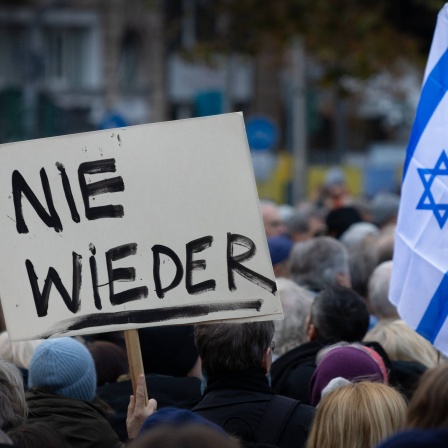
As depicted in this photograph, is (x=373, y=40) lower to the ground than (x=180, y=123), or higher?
lower

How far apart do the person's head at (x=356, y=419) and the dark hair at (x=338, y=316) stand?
154 cm

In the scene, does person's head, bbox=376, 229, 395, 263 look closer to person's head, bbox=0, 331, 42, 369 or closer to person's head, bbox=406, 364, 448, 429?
person's head, bbox=0, 331, 42, 369

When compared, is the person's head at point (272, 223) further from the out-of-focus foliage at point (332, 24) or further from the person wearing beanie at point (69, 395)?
the person wearing beanie at point (69, 395)

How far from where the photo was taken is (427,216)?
435cm

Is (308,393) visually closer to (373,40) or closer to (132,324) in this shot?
(132,324)

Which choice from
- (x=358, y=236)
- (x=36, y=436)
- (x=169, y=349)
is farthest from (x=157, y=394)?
(x=358, y=236)

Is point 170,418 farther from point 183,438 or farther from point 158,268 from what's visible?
point 158,268

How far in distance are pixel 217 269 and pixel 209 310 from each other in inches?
5.2

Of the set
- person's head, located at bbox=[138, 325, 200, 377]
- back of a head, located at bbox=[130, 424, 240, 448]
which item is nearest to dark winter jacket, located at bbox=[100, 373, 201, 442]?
person's head, located at bbox=[138, 325, 200, 377]

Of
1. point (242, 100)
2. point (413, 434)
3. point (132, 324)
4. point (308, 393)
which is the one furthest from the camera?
point (242, 100)

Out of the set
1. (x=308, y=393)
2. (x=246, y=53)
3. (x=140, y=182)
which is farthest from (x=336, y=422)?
A: (x=246, y=53)

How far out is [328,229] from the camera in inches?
416

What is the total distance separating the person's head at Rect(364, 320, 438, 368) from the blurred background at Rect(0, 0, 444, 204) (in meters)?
7.30

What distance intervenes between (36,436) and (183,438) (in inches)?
43.7
